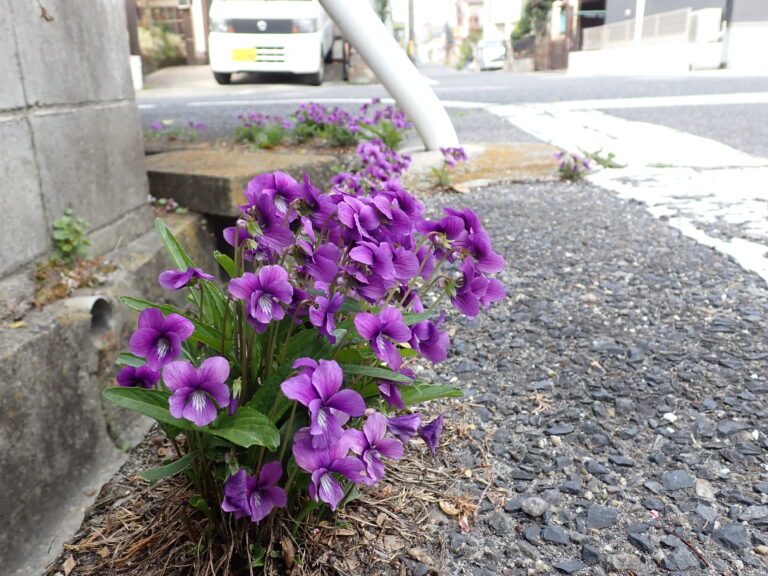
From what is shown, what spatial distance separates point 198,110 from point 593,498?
28.4ft

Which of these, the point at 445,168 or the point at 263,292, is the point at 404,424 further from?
the point at 445,168

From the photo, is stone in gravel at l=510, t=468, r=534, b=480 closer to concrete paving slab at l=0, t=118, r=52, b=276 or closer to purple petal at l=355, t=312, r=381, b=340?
purple petal at l=355, t=312, r=381, b=340

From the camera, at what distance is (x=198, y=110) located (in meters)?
9.33

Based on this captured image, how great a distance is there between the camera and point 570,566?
4.92 ft

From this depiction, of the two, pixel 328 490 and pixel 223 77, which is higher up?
pixel 223 77

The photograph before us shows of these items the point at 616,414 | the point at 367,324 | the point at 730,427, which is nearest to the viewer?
the point at 367,324

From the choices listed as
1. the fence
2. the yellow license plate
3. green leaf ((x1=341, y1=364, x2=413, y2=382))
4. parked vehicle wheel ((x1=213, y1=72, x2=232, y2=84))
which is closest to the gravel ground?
green leaf ((x1=341, y1=364, x2=413, y2=382))

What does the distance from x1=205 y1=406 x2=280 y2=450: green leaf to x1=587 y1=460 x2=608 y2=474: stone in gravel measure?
3.05 feet

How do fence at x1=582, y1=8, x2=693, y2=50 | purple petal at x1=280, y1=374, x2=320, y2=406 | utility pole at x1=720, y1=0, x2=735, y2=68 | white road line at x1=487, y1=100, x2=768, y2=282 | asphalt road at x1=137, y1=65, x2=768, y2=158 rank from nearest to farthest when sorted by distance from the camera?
purple petal at x1=280, y1=374, x2=320, y2=406 < white road line at x1=487, y1=100, x2=768, y2=282 < asphalt road at x1=137, y1=65, x2=768, y2=158 < utility pole at x1=720, y1=0, x2=735, y2=68 < fence at x1=582, y1=8, x2=693, y2=50

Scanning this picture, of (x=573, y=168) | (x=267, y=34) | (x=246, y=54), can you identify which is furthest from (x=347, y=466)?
Answer: (x=246, y=54)

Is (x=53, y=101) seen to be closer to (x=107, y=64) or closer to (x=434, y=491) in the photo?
(x=107, y=64)

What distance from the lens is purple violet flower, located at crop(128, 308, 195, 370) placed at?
1226 mm

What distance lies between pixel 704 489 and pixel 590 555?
0.38 m

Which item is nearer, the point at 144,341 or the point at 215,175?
the point at 144,341
